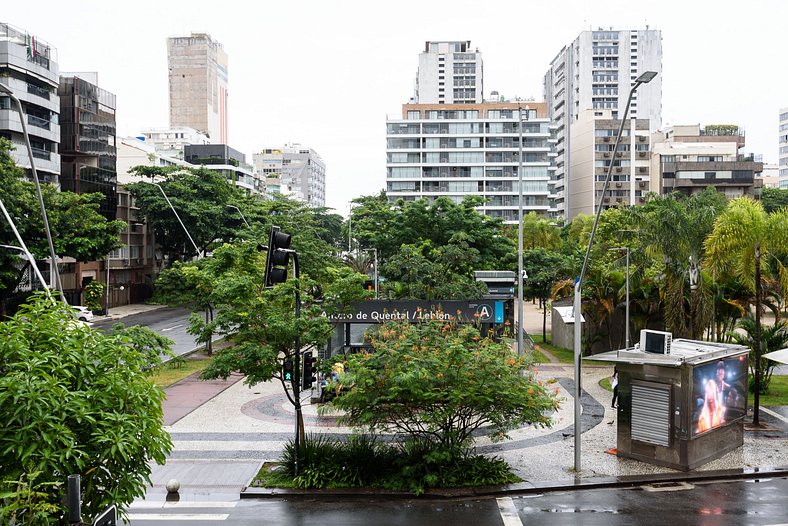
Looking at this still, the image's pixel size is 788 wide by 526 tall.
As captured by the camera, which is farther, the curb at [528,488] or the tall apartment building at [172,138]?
the tall apartment building at [172,138]

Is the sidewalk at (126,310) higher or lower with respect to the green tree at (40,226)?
lower

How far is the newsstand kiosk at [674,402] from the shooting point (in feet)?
58.0

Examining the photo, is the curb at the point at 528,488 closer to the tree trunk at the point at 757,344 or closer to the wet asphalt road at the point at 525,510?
the wet asphalt road at the point at 525,510

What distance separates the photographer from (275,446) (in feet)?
67.6

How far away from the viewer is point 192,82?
559ft

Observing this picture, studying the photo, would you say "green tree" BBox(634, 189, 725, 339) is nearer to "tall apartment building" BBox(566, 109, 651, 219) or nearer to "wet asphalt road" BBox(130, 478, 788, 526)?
"wet asphalt road" BBox(130, 478, 788, 526)

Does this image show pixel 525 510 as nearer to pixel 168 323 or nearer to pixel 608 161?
pixel 168 323

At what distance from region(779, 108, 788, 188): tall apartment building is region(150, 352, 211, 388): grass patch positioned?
12779cm

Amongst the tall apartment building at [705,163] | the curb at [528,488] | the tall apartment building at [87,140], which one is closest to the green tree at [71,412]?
the curb at [528,488]

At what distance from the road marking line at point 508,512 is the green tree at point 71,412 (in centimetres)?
711

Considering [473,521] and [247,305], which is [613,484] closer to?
[473,521]

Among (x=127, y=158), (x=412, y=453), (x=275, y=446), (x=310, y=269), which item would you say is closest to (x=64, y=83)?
(x=127, y=158)

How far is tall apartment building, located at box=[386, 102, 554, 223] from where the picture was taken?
333 feet

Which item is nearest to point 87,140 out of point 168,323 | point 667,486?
point 168,323
